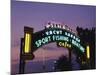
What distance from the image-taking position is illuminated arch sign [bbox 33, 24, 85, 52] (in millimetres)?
1610

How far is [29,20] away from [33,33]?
0.09m

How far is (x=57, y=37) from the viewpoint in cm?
167

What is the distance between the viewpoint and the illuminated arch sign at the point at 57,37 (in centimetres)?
161

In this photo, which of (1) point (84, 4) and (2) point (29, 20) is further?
(1) point (84, 4)

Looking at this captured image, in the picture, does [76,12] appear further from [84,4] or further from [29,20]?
[29,20]

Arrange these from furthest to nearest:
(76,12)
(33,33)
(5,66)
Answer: (76,12) → (33,33) → (5,66)

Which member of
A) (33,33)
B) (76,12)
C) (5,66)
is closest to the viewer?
(5,66)

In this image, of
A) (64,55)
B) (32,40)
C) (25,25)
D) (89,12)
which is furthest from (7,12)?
(89,12)

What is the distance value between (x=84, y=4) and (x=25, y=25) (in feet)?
1.59

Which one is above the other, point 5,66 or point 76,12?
point 76,12

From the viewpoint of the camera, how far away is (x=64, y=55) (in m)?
1.67

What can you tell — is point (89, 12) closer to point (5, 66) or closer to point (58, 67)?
point (58, 67)

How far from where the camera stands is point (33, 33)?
1.59 meters

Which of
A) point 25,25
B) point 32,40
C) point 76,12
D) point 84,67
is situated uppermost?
point 76,12
